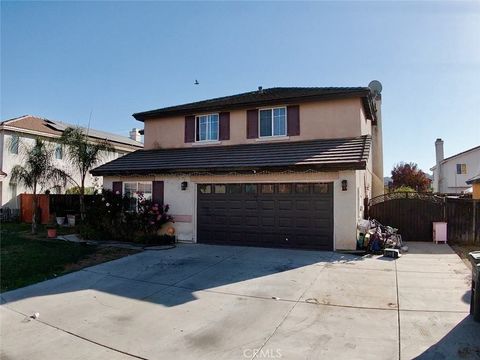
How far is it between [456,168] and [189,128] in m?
34.7

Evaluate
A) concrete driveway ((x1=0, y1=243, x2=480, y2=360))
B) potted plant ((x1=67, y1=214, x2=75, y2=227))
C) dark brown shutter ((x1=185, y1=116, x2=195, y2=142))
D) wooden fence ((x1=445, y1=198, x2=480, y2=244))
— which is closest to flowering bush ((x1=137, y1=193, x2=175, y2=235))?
concrete driveway ((x1=0, y1=243, x2=480, y2=360))

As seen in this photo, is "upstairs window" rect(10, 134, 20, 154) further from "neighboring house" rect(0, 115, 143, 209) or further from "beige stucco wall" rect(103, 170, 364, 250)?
"beige stucco wall" rect(103, 170, 364, 250)

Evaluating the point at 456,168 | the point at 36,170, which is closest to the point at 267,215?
the point at 36,170

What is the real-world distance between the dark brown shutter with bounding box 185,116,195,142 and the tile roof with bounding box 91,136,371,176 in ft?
1.71

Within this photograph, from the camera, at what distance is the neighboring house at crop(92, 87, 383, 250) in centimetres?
1123

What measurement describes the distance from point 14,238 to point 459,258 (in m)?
16.4

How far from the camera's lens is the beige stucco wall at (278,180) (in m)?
10.9

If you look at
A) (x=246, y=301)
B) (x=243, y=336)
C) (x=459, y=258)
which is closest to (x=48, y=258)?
(x=246, y=301)

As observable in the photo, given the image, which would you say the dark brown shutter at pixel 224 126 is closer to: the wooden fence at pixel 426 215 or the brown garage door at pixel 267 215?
the brown garage door at pixel 267 215

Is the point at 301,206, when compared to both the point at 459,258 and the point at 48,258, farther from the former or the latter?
the point at 48,258

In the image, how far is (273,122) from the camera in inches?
554

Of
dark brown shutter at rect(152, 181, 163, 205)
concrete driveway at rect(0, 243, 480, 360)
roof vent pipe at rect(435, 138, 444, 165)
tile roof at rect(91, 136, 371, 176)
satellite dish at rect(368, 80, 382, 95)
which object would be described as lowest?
concrete driveway at rect(0, 243, 480, 360)

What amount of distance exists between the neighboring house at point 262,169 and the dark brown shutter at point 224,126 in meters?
0.04

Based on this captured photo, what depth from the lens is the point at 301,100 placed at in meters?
13.3
